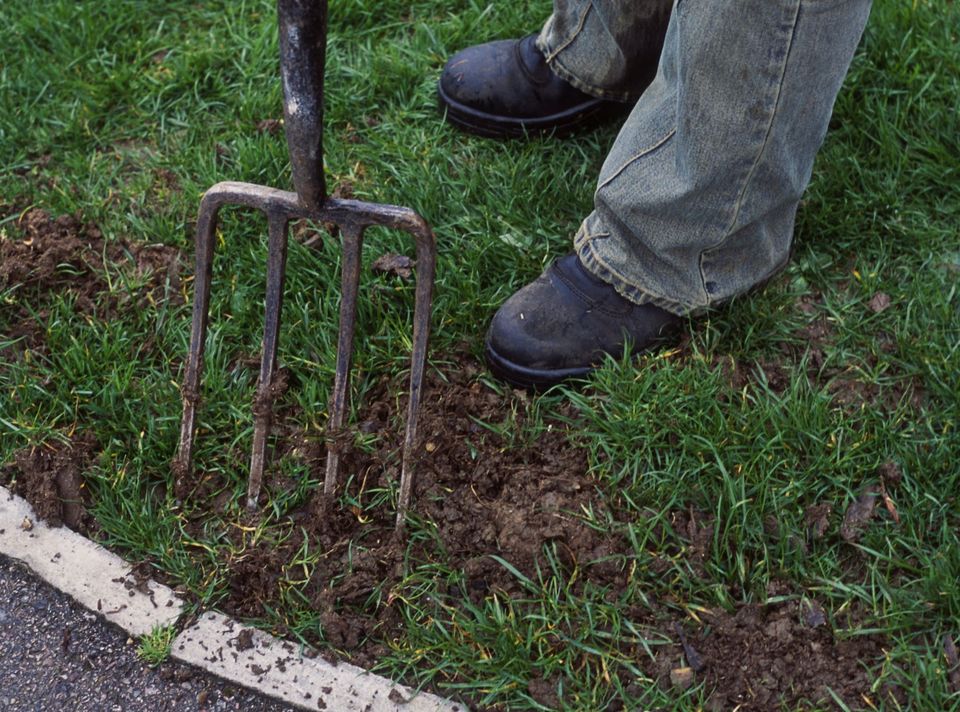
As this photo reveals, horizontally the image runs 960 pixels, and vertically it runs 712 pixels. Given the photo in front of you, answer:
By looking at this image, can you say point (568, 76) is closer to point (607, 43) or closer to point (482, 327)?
point (607, 43)

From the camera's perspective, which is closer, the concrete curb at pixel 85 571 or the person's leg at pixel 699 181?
the person's leg at pixel 699 181

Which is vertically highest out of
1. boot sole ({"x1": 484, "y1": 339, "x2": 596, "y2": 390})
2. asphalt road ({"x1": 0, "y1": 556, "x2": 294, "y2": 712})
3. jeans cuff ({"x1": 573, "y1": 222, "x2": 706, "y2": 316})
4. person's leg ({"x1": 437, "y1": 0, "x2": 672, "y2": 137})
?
person's leg ({"x1": 437, "y1": 0, "x2": 672, "y2": 137})

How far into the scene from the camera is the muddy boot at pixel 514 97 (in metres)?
2.77

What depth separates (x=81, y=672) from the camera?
2018mm

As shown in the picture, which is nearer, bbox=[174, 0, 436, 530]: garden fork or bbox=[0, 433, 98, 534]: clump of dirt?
bbox=[174, 0, 436, 530]: garden fork

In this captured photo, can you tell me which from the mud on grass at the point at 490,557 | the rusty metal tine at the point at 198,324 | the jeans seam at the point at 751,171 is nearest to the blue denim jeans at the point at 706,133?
the jeans seam at the point at 751,171

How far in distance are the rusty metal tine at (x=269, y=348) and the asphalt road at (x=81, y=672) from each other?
375 millimetres

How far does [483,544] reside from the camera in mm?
2104

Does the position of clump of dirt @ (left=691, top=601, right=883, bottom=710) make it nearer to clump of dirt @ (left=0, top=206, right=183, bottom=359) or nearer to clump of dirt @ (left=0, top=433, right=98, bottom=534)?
clump of dirt @ (left=0, top=433, right=98, bottom=534)

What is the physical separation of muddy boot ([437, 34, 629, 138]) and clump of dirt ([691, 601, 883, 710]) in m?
1.44

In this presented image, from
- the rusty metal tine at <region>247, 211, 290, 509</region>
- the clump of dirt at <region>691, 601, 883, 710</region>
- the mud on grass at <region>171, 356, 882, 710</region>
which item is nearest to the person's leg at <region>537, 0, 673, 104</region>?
the mud on grass at <region>171, 356, 882, 710</region>

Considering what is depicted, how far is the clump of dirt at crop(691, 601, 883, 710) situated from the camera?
1.90 metres

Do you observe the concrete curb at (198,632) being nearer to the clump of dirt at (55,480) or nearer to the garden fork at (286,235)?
the clump of dirt at (55,480)

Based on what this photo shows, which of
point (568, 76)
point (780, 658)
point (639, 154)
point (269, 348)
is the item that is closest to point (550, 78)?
point (568, 76)
